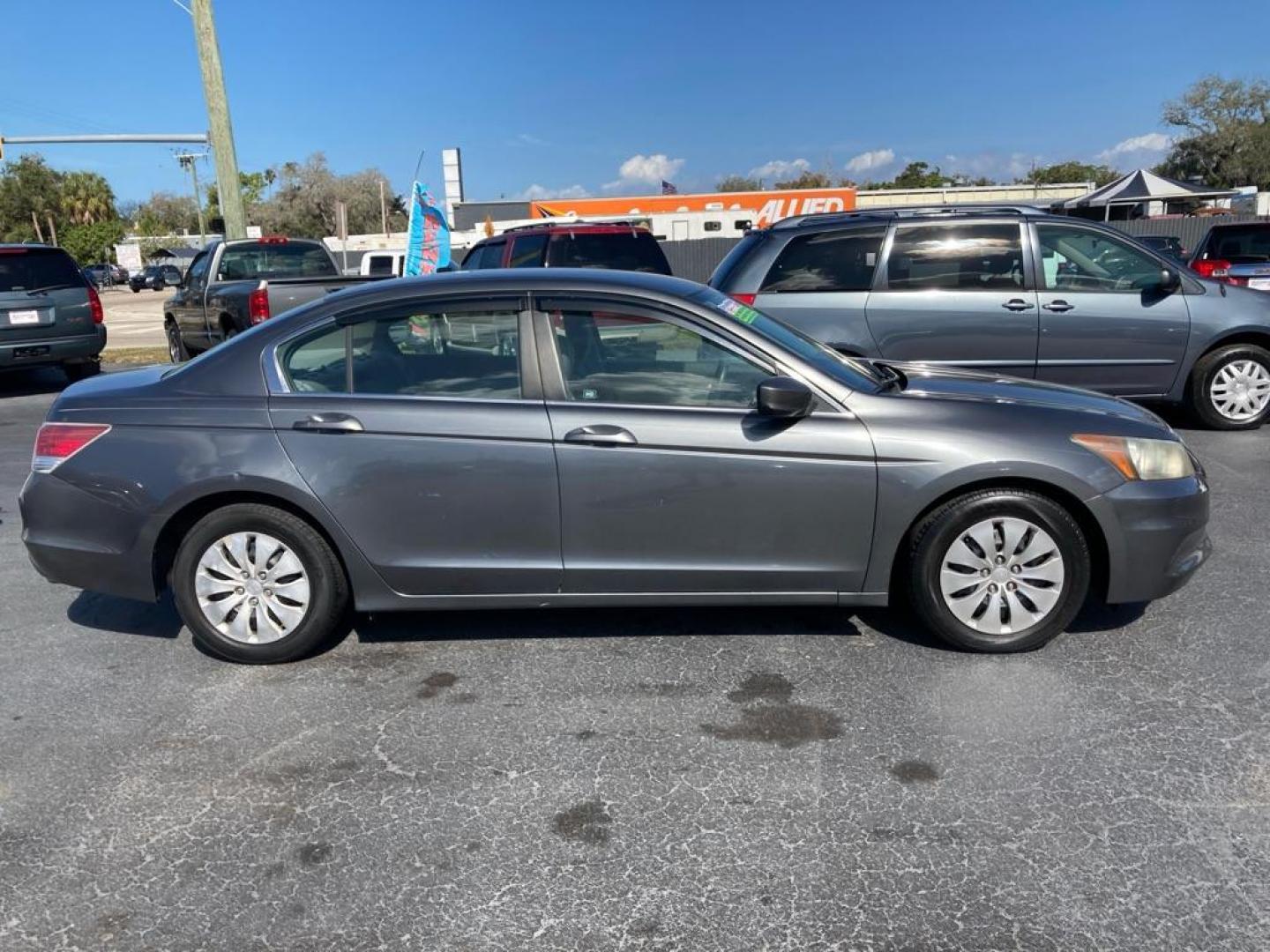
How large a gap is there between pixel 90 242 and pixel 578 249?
261ft

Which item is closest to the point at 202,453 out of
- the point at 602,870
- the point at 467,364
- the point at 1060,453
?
the point at 467,364

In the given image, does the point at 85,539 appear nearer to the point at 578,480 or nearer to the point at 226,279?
the point at 578,480

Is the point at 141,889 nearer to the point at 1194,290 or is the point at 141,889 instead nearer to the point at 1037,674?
the point at 1037,674

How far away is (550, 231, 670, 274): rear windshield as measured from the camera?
11.5 metres

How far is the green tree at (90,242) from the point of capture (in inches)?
3024

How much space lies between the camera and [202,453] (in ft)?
13.5

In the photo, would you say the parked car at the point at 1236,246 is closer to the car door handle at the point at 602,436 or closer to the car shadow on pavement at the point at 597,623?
the car shadow on pavement at the point at 597,623

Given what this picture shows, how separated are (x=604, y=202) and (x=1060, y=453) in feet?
100

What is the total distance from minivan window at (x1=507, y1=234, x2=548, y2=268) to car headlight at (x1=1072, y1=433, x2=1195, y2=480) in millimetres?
8193

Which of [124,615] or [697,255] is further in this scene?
[697,255]


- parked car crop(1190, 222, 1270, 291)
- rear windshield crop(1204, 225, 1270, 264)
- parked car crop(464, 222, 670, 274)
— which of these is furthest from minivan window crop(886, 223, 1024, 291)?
rear windshield crop(1204, 225, 1270, 264)

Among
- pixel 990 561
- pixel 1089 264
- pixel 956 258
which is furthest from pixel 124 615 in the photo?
pixel 1089 264

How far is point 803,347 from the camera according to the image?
443cm

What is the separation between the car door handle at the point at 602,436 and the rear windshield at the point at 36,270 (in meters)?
10.6
